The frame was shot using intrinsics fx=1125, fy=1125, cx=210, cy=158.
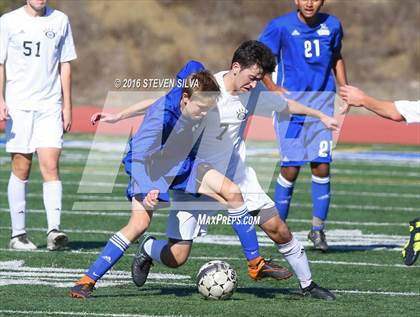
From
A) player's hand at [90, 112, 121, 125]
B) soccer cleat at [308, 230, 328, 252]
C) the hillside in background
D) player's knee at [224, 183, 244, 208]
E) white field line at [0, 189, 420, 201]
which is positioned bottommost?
the hillside in background

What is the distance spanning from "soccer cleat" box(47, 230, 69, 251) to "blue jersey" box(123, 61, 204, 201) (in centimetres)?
201

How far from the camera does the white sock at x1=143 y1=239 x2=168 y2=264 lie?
742 centimetres

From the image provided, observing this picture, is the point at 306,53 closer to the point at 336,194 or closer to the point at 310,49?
the point at 310,49

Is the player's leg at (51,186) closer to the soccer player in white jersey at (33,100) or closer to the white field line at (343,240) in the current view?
the soccer player in white jersey at (33,100)

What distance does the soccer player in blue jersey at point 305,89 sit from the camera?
9.66 metres

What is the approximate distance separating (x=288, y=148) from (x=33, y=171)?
22.5 ft

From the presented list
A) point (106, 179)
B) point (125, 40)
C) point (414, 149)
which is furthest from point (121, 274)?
point (125, 40)

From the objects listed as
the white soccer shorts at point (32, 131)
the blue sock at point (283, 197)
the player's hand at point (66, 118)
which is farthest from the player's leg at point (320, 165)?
the white soccer shorts at point (32, 131)

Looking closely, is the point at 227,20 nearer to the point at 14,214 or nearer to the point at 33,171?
the point at 33,171

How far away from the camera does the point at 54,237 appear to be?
8.92 m

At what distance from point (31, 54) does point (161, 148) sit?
2541 millimetres

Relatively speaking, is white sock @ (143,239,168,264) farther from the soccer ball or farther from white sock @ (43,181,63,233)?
white sock @ (43,181,63,233)

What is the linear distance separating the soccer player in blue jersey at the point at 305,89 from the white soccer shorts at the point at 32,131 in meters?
1.93

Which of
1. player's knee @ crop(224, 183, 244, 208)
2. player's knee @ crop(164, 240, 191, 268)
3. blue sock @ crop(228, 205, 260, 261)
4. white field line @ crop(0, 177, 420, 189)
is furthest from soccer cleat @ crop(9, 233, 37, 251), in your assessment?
white field line @ crop(0, 177, 420, 189)
